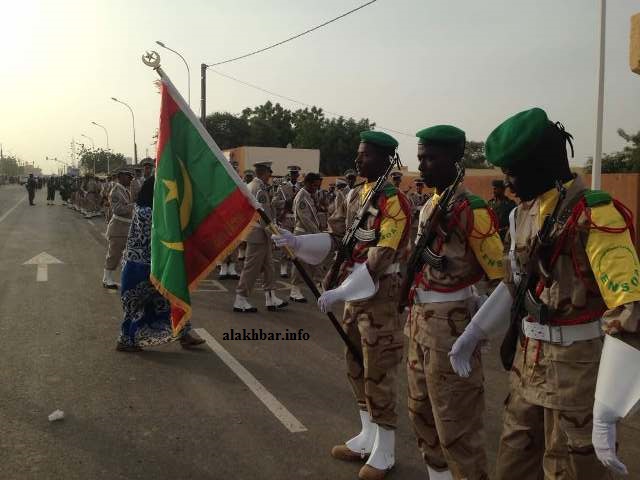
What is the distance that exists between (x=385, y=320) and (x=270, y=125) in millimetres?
61977

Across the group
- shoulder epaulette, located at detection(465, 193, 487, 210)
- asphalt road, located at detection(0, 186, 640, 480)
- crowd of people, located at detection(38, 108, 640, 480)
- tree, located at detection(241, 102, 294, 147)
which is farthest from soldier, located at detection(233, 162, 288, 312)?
tree, located at detection(241, 102, 294, 147)

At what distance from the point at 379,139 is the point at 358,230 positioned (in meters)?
0.59

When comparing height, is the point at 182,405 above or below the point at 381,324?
below

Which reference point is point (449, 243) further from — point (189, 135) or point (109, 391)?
point (109, 391)

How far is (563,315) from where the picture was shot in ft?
7.25

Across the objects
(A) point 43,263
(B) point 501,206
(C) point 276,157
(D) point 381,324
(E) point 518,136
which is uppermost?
(C) point 276,157

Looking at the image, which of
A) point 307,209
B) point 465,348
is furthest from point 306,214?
point 465,348

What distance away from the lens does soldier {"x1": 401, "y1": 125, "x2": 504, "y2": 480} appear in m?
2.79

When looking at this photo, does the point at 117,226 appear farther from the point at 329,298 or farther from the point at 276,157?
the point at 276,157

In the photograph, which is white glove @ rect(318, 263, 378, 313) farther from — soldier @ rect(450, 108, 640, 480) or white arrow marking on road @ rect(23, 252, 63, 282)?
white arrow marking on road @ rect(23, 252, 63, 282)

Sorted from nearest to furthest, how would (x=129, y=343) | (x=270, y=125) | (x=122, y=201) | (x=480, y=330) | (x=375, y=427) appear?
(x=480, y=330) < (x=375, y=427) < (x=129, y=343) < (x=122, y=201) < (x=270, y=125)

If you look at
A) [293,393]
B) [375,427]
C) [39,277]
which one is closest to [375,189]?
[375,427]

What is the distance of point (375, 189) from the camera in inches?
140

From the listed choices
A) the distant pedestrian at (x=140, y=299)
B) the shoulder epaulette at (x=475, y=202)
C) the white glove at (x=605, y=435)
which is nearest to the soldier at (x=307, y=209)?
the distant pedestrian at (x=140, y=299)
